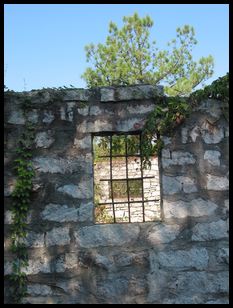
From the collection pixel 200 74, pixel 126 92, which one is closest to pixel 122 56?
pixel 200 74

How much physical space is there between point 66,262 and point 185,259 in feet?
3.30

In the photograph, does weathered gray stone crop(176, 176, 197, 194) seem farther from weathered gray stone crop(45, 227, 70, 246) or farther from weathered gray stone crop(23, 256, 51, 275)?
weathered gray stone crop(23, 256, 51, 275)

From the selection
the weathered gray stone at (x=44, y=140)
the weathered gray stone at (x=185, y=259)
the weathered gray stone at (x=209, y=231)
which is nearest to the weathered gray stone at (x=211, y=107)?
the weathered gray stone at (x=209, y=231)

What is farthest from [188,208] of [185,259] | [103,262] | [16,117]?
[16,117]

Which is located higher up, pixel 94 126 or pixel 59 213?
pixel 94 126

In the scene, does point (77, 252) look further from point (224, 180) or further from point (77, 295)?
point (224, 180)

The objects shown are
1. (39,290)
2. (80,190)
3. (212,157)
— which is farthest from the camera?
(212,157)

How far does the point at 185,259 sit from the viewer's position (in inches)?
127

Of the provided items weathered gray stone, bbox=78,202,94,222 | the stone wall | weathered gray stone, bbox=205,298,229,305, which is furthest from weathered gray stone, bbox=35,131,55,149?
weathered gray stone, bbox=205,298,229,305

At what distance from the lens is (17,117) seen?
10.9 ft

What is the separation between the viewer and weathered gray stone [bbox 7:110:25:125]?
332 cm

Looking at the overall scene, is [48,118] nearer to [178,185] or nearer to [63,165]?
[63,165]

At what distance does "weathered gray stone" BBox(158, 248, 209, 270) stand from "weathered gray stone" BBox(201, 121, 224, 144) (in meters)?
0.96
